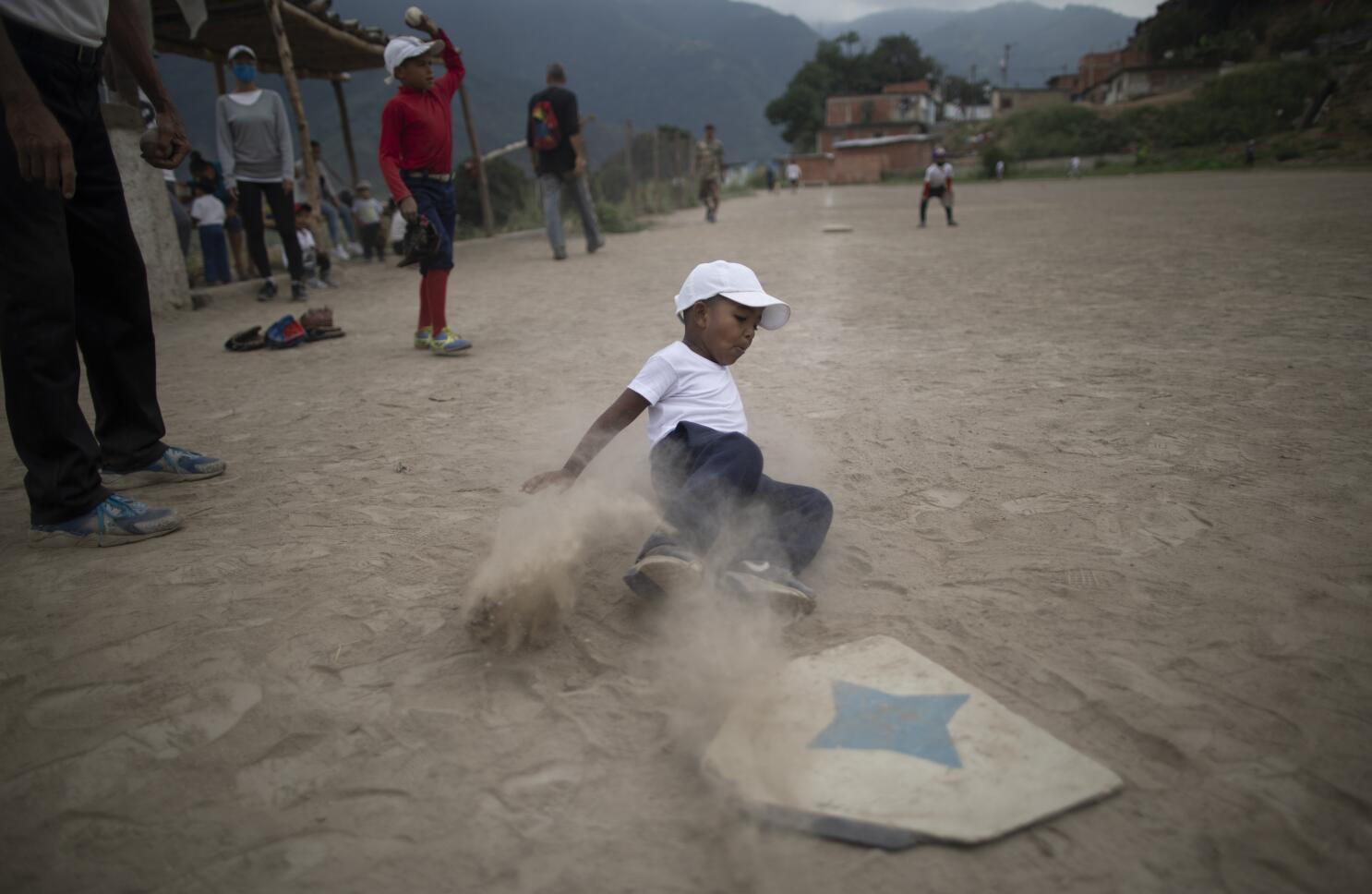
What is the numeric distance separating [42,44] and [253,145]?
16.4 feet

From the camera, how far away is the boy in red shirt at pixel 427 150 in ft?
15.2

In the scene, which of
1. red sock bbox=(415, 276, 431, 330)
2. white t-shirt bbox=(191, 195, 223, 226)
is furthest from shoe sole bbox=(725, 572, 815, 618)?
white t-shirt bbox=(191, 195, 223, 226)

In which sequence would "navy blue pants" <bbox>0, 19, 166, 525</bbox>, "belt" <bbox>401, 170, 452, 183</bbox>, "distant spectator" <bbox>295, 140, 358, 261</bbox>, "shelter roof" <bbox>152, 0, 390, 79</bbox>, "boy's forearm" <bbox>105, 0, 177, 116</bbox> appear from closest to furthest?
1. "navy blue pants" <bbox>0, 19, 166, 525</bbox>
2. "boy's forearm" <bbox>105, 0, 177, 116</bbox>
3. "belt" <bbox>401, 170, 452, 183</bbox>
4. "shelter roof" <bbox>152, 0, 390, 79</bbox>
5. "distant spectator" <bbox>295, 140, 358, 261</bbox>

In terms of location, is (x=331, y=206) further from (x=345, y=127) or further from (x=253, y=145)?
(x=253, y=145)

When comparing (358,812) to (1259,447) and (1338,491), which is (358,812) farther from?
(1259,447)

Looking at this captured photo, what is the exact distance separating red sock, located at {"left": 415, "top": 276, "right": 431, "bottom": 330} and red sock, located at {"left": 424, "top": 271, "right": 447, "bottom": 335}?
17 mm

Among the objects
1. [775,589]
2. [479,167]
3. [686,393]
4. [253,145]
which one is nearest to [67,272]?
[686,393]

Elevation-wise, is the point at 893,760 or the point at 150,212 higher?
the point at 150,212

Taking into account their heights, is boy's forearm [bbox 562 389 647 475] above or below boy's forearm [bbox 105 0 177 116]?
below

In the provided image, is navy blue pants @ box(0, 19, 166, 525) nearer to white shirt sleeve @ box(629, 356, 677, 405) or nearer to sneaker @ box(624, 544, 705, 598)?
white shirt sleeve @ box(629, 356, 677, 405)

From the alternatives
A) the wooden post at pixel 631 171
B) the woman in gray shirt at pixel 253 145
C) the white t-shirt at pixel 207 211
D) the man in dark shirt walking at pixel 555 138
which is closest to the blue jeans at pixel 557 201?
the man in dark shirt walking at pixel 555 138

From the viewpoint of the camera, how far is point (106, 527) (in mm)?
2412

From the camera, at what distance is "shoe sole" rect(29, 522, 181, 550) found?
7.86 feet

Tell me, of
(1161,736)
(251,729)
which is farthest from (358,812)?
(1161,736)
